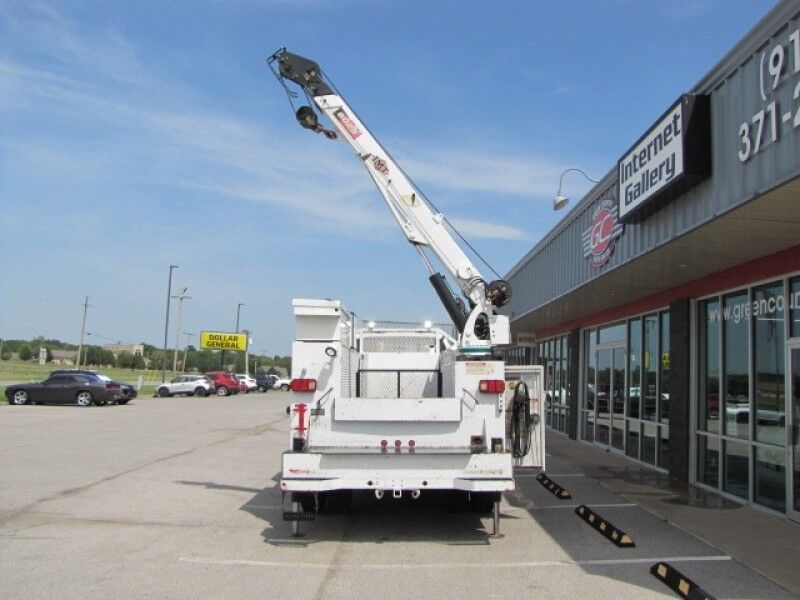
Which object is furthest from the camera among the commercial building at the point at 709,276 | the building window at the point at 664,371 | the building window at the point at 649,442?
the building window at the point at 649,442

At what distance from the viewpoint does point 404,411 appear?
837cm

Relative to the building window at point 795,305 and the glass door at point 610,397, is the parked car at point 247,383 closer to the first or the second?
the glass door at point 610,397

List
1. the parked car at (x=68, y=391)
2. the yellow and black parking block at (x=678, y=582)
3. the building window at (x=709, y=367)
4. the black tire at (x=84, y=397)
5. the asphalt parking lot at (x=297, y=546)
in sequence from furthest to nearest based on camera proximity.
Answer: the black tire at (x=84, y=397), the parked car at (x=68, y=391), the building window at (x=709, y=367), the asphalt parking lot at (x=297, y=546), the yellow and black parking block at (x=678, y=582)

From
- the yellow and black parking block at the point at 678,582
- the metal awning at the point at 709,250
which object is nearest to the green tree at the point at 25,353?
the metal awning at the point at 709,250

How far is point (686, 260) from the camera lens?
1079cm

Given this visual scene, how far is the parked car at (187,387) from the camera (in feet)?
176

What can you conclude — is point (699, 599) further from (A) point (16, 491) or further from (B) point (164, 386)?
(B) point (164, 386)

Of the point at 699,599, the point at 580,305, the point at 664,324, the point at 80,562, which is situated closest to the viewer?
the point at 699,599

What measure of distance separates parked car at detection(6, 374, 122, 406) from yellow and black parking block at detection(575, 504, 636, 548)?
30934mm

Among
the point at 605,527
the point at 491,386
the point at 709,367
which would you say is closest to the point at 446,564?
the point at 491,386

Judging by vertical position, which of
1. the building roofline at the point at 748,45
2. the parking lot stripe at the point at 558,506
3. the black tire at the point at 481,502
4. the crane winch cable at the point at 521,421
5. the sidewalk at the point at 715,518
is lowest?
the parking lot stripe at the point at 558,506

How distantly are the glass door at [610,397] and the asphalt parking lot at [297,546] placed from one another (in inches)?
126

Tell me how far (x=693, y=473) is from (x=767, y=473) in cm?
257

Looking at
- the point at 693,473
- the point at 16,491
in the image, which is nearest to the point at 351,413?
the point at 16,491
